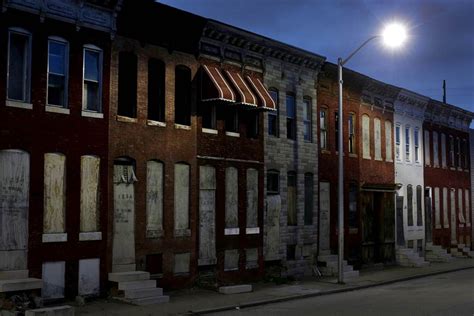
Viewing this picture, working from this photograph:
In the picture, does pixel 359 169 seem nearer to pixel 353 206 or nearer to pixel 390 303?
pixel 353 206

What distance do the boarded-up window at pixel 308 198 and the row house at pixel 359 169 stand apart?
30.9 inches

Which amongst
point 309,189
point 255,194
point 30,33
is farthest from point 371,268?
point 30,33

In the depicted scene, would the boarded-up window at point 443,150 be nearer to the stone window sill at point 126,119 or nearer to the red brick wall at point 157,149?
the red brick wall at point 157,149

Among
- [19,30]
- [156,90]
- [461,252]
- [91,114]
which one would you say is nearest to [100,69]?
[91,114]

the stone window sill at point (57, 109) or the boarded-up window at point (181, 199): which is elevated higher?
the stone window sill at point (57, 109)

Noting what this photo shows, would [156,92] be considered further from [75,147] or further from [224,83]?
[75,147]

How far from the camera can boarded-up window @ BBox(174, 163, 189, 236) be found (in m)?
21.1

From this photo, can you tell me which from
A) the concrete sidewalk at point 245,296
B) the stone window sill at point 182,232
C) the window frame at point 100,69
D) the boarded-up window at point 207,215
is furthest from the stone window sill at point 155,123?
the concrete sidewalk at point 245,296

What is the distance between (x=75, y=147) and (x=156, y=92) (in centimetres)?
387

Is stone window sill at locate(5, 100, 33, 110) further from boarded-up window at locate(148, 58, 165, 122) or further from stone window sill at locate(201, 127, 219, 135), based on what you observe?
stone window sill at locate(201, 127, 219, 135)

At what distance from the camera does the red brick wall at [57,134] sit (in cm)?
1656

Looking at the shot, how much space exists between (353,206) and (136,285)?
15691 mm

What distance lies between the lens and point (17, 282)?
51.0 feet

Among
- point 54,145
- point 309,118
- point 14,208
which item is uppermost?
point 309,118
